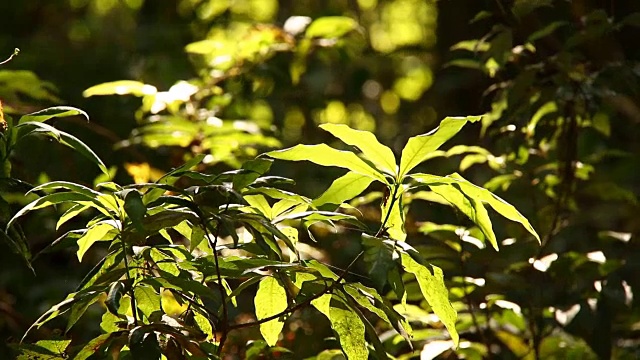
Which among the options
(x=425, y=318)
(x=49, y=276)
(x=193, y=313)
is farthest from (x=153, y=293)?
(x=49, y=276)

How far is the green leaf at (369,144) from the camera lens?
1015 millimetres

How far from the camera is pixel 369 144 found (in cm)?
103

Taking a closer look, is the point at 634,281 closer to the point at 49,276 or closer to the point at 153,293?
the point at 153,293

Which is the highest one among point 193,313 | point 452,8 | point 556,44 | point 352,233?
point 193,313

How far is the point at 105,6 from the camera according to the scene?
568cm

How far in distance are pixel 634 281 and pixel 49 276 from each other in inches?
65.0

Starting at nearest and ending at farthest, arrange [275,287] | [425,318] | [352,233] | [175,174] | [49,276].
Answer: [175,174]
[275,287]
[425,318]
[49,276]
[352,233]

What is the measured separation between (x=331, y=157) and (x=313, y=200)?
8 cm

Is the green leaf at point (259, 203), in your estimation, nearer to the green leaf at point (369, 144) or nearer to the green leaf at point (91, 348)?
the green leaf at point (369, 144)

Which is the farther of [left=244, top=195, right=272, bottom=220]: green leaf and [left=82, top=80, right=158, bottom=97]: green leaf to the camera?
[left=82, top=80, right=158, bottom=97]: green leaf

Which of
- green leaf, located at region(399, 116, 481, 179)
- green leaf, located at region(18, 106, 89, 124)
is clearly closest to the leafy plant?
green leaf, located at region(399, 116, 481, 179)

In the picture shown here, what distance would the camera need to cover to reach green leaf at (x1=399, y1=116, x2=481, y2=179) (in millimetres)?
1000

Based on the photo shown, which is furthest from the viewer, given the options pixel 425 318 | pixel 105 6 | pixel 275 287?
pixel 105 6

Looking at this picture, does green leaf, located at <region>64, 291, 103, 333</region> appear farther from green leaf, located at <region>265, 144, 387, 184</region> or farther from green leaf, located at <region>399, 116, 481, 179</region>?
green leaf, located at <region>399, 116, 481, 179</region>
